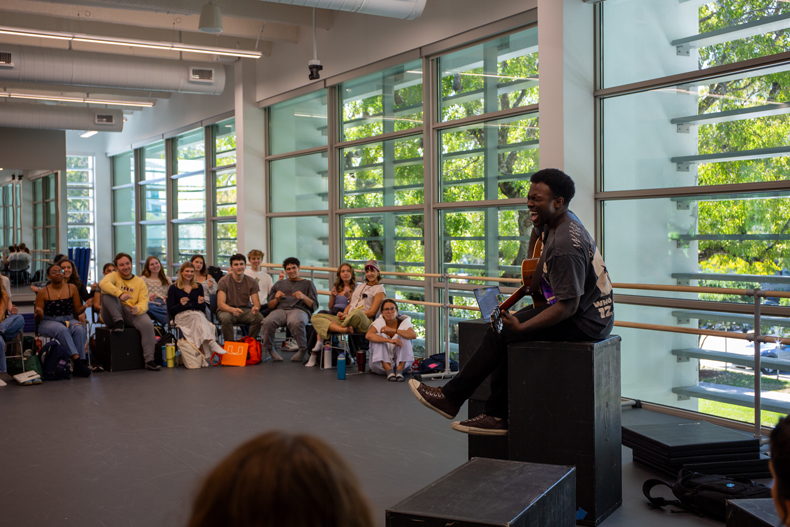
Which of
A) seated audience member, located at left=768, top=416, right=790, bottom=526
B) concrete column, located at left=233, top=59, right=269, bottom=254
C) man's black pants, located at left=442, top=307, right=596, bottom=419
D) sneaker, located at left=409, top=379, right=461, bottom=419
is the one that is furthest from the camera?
concrete column, located at left=233, top=59, right=269, bottom=254

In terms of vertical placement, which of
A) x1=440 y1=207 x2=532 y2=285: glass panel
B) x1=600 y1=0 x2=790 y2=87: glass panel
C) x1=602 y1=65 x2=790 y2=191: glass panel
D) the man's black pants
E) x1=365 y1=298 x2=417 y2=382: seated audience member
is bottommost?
x1=365 y1=298 x2=417 y2=382: seated audience member

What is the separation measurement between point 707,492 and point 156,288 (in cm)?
743

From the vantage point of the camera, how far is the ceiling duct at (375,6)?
268 inches

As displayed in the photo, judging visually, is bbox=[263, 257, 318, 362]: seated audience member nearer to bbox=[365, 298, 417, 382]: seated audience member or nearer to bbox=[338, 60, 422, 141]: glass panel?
bbox=[365, 298, 417, 382]: seated audience member

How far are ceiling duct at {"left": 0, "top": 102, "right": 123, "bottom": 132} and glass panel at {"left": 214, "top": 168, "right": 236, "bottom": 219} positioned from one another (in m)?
3.00

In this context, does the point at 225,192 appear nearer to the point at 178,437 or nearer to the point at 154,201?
the point at 154,201

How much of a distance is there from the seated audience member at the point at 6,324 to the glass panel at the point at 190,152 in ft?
21.4

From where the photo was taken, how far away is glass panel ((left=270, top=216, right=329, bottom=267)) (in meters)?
10.2

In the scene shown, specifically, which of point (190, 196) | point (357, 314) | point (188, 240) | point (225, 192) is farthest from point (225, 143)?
point (357, 314)

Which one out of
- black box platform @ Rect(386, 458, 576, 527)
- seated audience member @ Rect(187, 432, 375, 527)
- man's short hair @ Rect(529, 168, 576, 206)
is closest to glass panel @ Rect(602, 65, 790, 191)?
man's short hair @ Rect(529, 168, 576, 206)

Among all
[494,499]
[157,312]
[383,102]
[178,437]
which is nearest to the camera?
[494,499]

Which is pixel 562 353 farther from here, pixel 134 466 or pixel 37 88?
pixel 37 88

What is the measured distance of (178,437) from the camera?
16.0ft

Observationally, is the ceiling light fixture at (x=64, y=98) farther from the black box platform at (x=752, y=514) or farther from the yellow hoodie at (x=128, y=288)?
the black box platform at (x=752, y=514)
